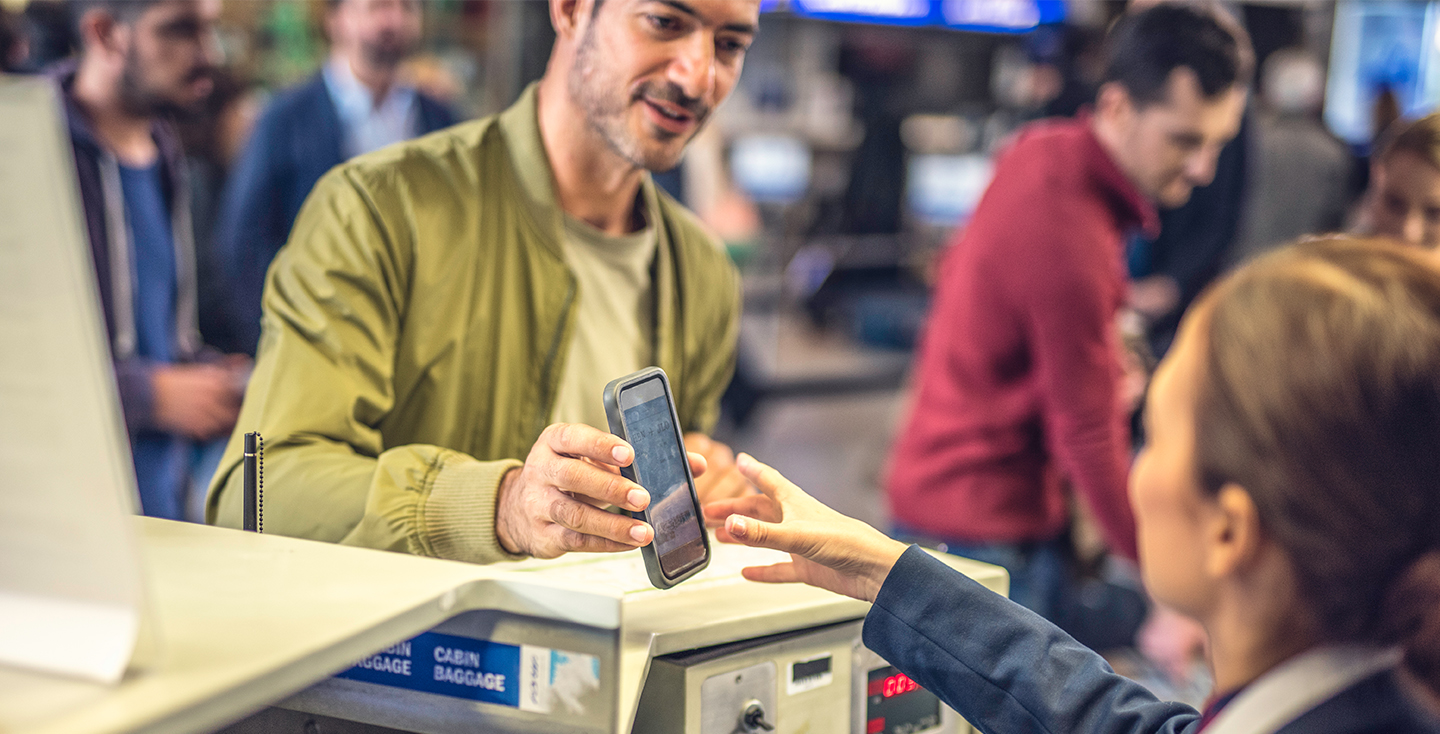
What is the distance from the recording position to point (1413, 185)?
2371 mm

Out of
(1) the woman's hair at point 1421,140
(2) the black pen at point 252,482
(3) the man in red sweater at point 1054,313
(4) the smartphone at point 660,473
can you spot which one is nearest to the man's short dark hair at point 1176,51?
(3) the man in red sweater at point 1054,313

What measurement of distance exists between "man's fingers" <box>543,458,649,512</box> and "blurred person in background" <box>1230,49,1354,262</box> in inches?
188

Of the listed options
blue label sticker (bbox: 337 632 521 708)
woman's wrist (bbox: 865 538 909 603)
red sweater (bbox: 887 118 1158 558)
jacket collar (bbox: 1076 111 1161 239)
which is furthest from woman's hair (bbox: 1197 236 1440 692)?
jacket collar (bbox: 1076 111 1161 239)

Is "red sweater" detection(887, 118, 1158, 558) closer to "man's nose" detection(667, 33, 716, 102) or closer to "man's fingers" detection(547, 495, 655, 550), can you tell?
"man's nose" detection(667, 33, 716, 102)

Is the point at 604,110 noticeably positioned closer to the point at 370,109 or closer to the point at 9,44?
the point at 9,44

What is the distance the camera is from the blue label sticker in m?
1.06

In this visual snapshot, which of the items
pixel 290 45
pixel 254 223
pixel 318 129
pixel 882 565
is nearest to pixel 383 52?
pixel 318 129

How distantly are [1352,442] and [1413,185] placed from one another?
1908mm

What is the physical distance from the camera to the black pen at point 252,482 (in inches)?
49.4

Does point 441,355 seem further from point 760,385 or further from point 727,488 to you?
point 760,385

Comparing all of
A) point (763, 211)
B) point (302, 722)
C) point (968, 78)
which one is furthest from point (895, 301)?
point (302, 722)

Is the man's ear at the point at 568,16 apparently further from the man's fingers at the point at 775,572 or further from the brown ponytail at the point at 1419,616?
the brown ponytail at the point at 1419,616

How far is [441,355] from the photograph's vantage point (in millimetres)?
1537

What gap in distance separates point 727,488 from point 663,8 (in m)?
0.62
